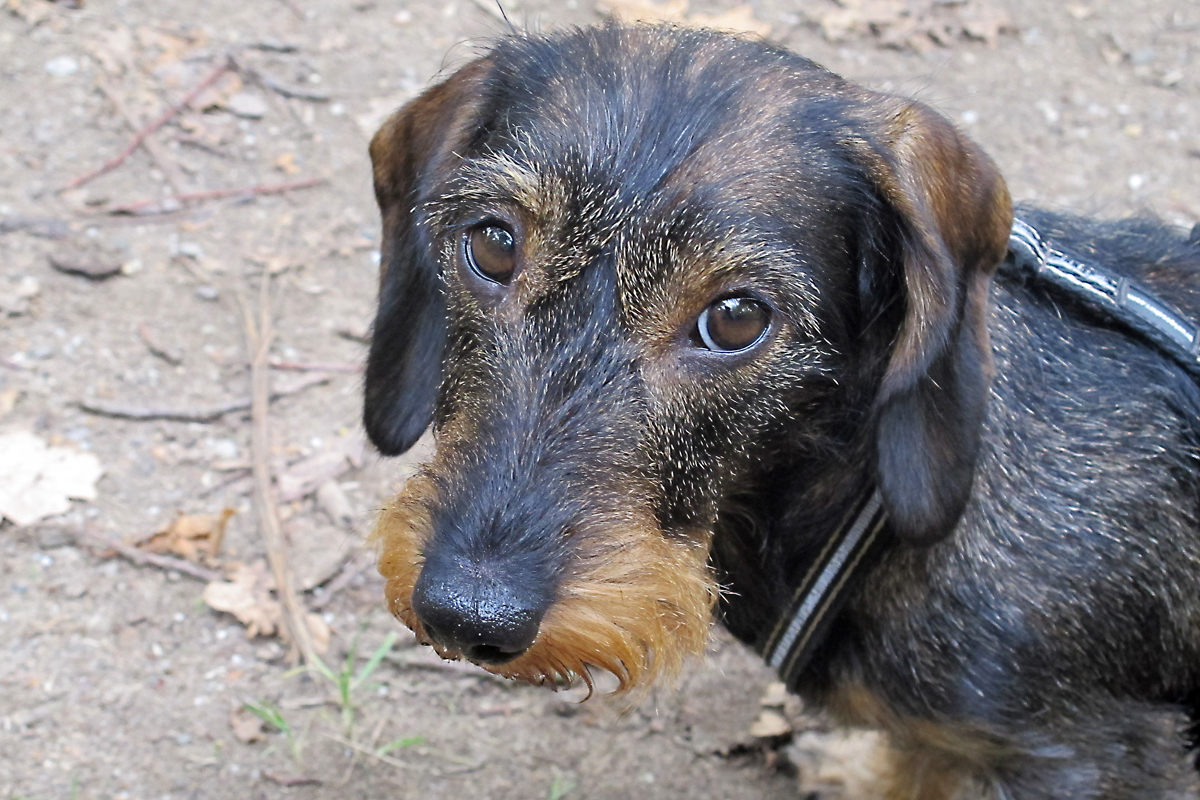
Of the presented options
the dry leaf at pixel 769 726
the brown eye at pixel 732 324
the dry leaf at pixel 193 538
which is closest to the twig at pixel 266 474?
the dry leaf at pixel 193 538

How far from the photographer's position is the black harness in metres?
2.70

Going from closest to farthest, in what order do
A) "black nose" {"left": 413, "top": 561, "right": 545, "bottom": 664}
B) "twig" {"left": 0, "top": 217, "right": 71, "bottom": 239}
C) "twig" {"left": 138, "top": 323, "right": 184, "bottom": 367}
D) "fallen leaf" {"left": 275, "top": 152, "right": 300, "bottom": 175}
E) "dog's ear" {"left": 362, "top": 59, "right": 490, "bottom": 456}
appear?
"black nose" {"left": 413, "top": 561, "right": 545, "bottom": 664} < "dog's ear" {"left": 362, "top": 59, "right": 490, "bottom": 456} < "twig" {"left": 138, "top": 323, "right": 184, "bottom": 367} < "twig" {"left": 0, "top": 217, "right": 71, "bottom": 239} < "fallen leaf" {"left": 275, "top": 152, "right": 300, "bottom": 175}

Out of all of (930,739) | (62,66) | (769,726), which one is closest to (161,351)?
(62,66)

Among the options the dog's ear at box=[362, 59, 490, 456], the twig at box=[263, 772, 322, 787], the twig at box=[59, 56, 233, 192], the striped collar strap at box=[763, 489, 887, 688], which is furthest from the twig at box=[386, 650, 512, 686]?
the twig at box=[59, 56, 233, 192]

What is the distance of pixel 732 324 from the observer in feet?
7.70

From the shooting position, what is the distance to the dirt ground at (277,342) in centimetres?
354

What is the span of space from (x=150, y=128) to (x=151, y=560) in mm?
2410

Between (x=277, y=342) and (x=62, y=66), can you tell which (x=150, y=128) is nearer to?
(x=62, y=66)

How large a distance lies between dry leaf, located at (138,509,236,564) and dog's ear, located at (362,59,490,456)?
3.95 ft

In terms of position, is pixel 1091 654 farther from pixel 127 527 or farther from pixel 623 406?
pixel 127 527

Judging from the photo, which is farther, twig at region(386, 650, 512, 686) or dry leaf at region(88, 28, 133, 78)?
dry leaf at region(88, 28, 133, 78)

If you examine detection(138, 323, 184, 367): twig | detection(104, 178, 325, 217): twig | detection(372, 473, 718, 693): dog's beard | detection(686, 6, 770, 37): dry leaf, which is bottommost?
detection(138, 323, 184, 367): twig

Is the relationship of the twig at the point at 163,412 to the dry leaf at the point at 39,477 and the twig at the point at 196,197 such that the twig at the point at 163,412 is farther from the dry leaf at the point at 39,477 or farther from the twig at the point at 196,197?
the twig at the point at 196,197

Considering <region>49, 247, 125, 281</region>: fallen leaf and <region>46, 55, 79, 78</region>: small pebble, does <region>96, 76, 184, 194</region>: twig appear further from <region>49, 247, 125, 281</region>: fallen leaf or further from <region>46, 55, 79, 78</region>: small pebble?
<region>49, 247, 125, 281</region>: fallen leaf
